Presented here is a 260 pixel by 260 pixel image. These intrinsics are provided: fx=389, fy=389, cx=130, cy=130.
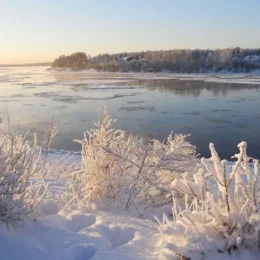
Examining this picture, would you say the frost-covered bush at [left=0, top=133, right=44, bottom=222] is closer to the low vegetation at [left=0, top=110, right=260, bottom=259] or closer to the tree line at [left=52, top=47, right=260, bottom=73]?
the low vegetation at [left=0, top=110, right=260, bottom=259]

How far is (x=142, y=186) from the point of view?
4.45 m

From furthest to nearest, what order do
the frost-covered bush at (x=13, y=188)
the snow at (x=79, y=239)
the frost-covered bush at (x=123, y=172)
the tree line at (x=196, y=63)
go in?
the tree line at (x=196, y=63), the frost-covered bush at (x=123, y=172), the frost-covered bush at (x=13, y=188), the snow at (x=79, y=239)

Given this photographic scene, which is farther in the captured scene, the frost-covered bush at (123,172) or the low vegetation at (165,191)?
the frost-covered bush at (123,172)

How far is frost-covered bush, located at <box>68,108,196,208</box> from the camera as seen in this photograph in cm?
404

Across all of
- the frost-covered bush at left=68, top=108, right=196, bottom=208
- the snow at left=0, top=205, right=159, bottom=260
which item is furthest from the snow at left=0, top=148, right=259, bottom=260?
the frost-covered bush at left=68, top=108, right=196, bottom=208

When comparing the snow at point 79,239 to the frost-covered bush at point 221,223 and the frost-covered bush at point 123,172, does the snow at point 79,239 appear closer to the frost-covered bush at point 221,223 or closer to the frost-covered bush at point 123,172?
the frost-covered bush at point 221,223

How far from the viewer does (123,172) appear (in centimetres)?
434

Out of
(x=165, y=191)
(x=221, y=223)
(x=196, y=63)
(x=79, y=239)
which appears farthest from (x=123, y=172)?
(x=196, y=63)

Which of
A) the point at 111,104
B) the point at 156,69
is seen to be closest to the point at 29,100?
the point at 111,104

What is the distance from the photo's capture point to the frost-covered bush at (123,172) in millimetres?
4043

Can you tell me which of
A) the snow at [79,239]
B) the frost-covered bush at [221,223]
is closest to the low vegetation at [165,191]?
the frost-covered bush at [221,223]

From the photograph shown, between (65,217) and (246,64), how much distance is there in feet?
212

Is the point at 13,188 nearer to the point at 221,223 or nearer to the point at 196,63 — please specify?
the point at 221,223

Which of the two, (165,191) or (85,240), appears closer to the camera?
(85,240)
